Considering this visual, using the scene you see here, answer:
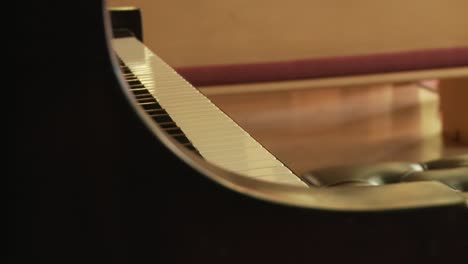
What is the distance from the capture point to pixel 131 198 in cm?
45

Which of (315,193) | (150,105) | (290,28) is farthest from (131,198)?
(290,28)

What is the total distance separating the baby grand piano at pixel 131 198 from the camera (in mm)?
434

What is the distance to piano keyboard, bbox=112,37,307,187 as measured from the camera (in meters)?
0.69

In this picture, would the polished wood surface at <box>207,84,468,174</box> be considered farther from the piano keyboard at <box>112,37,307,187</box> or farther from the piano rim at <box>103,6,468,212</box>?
the piano rim at <box>103,6,468,212</box>

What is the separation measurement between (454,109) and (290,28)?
0.83m

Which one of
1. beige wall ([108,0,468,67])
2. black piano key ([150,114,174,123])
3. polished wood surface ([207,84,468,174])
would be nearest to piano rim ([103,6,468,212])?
black piano key ([150,114,174,123])

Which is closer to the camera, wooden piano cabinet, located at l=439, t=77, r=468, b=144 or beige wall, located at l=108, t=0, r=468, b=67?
beige wall, located at l=108, t=0, r=468, b=67

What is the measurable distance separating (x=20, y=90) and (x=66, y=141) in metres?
0.04

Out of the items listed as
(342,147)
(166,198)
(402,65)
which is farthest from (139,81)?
(342,147)

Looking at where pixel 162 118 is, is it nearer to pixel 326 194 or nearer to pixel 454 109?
pixel 326 194

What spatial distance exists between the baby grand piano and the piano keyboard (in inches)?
4.0

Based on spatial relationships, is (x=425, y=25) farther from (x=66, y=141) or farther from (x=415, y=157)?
(x=66, y=141)

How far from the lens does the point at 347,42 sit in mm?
3178

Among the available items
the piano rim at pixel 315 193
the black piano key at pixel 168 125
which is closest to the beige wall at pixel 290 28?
the black piano key at pixel 168 125
